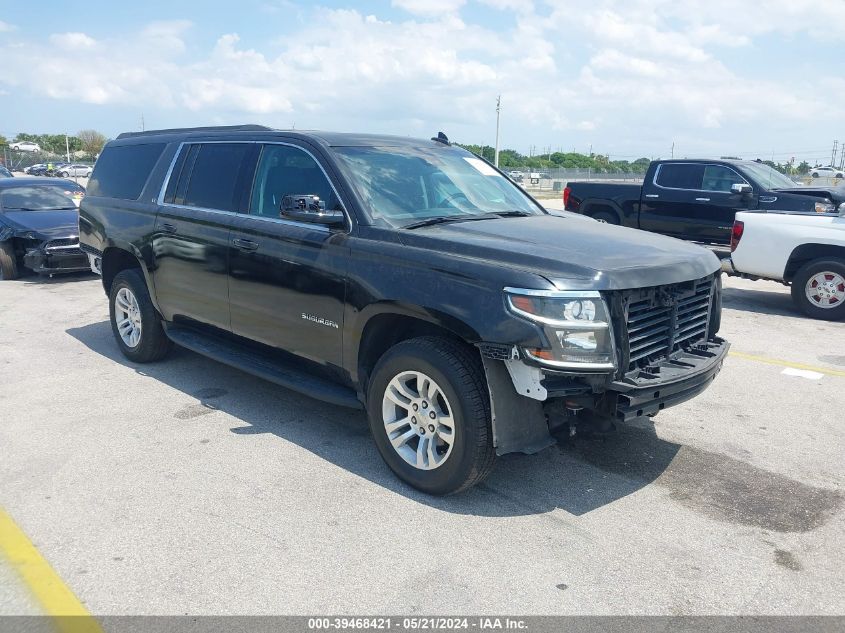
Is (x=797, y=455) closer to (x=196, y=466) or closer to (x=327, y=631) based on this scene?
(x=327, y=631)

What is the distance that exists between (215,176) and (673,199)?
30.2 feet

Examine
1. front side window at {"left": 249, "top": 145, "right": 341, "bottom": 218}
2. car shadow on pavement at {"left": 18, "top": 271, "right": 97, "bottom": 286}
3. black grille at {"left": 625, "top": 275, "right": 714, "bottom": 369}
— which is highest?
front side window at {"left": 249, "top": 145, "right": 341, "bottom": 218}

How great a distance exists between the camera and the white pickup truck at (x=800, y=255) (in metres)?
8.61

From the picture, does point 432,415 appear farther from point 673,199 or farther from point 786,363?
point 673,199

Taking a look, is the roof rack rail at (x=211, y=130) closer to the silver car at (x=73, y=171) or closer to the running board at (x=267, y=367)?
the running board at (x=267, y=367)

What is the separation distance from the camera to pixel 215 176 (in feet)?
17.5

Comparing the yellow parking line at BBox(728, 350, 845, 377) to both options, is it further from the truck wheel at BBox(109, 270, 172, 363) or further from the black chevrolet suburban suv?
the truck wheel at BBox(109, 270, 172, 363)

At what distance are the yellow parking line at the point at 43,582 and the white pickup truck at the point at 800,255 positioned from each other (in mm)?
8281

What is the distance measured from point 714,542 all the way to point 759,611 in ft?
1.84

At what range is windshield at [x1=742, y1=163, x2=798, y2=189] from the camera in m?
11.9

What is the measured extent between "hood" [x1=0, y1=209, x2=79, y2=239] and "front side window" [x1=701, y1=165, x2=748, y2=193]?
10.2 m

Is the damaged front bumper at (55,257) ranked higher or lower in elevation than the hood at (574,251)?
lower

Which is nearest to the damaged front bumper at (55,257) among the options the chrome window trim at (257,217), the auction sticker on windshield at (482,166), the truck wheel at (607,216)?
the chrome window trim at (257,217)

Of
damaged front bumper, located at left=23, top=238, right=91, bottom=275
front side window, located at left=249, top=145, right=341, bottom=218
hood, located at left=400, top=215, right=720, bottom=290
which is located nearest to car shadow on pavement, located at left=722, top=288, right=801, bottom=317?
hood, located at left=400, top=215, right=720, bottom=290
